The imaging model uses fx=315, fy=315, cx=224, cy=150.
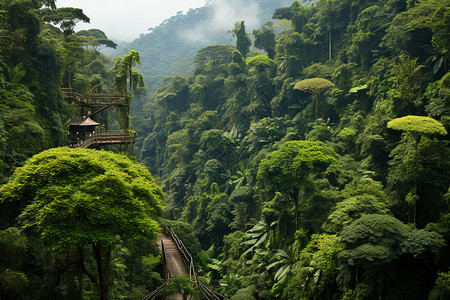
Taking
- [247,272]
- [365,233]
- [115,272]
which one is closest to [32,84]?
[115,272]

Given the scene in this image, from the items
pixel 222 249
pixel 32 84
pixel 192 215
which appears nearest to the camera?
pixel 32 84

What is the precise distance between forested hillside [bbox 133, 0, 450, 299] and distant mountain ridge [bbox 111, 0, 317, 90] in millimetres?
76065

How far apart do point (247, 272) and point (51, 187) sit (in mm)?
16145

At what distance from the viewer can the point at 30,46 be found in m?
19.5

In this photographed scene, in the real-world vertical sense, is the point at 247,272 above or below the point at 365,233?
below

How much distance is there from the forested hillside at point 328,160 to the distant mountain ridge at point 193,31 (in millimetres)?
76065

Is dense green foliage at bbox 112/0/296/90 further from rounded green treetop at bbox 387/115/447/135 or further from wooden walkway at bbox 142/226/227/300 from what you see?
rounded green treetop at bbox 387/115/447/135

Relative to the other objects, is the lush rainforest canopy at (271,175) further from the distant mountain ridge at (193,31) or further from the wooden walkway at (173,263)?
the distant mountain ridge at (193,31)

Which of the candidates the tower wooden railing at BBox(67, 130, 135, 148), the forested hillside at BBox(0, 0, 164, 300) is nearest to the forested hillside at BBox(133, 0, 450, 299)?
the forested hillside at BBox(0, 0, 164, 300)

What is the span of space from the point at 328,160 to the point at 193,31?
130490 mm

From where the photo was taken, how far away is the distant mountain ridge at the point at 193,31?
11831 cm

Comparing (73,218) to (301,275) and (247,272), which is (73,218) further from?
(247,272)

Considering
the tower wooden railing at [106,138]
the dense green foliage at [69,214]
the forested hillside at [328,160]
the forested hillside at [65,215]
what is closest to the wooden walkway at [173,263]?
the forested hillside at [65,215]

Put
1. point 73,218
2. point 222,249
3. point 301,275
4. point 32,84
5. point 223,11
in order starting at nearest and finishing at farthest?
1. point 73,218
2. point 301,275
3. point 32,84
4. point 222,249
5. point 223,11
